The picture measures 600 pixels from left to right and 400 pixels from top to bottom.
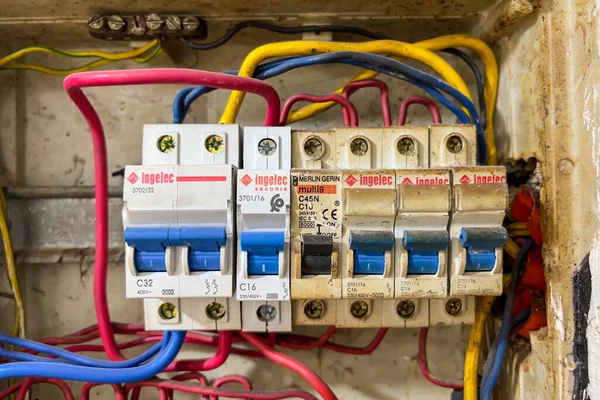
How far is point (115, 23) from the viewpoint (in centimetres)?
85

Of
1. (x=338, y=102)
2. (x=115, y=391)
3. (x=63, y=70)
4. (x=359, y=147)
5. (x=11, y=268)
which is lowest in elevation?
(x=115, y=391)

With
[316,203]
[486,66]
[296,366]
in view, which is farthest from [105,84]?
[486,66]

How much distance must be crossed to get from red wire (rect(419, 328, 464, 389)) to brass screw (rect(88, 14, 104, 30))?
0.92 metres

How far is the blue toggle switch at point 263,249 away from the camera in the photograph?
68cm

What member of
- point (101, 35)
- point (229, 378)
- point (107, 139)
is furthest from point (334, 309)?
point (101, 35)

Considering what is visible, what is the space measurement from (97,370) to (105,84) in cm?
51

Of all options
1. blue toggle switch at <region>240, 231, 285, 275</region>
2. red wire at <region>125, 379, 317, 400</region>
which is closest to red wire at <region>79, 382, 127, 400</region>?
red wire at <region>125, 379, 317, 400</region>

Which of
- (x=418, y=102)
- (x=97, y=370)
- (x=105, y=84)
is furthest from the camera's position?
(x=418, y=102)

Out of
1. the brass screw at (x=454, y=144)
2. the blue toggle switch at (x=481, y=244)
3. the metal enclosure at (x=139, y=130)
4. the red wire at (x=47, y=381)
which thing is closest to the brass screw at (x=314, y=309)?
the metal enclosure at (x=139, y=130)

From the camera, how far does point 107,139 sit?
37.4 inches

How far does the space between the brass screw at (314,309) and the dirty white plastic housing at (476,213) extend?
25 cm

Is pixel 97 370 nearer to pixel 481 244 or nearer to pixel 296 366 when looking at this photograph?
pixel 296 366

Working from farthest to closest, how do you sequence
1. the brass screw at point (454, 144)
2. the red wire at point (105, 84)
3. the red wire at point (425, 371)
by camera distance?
the red wire at point (425, 371) → the brass screw at point (454, 144) → the red wire at point (105, 84)

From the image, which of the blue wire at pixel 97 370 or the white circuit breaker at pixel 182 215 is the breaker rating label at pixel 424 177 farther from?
the blue wire at pixel 97 370
